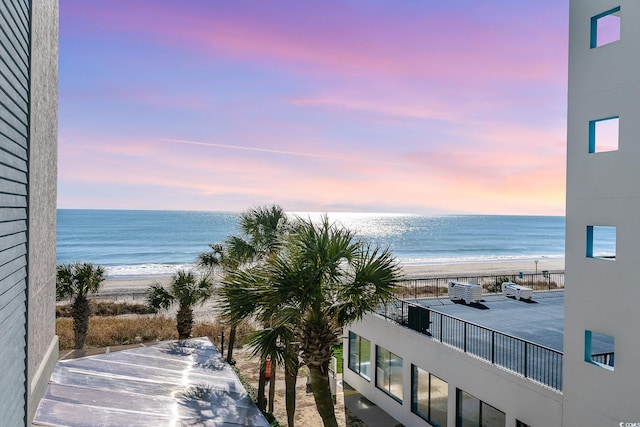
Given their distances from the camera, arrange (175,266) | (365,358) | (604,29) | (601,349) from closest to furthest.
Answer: (604,29)
(601,349)
(365,358)
(175,266)

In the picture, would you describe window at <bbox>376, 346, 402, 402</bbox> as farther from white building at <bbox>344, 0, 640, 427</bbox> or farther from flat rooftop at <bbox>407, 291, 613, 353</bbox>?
white building at <bbox>344, 0, 640, 427</bbox>

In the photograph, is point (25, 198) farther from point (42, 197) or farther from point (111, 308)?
point (111, 308)

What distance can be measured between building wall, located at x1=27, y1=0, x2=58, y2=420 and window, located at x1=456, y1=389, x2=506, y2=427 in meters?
9.20

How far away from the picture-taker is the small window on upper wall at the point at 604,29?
299 inches

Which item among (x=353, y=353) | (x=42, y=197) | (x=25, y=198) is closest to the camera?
(x=25, y=198)

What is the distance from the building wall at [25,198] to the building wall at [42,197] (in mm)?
14

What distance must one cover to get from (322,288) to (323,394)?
2.40 meters

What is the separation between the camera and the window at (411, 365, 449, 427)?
1178 cm

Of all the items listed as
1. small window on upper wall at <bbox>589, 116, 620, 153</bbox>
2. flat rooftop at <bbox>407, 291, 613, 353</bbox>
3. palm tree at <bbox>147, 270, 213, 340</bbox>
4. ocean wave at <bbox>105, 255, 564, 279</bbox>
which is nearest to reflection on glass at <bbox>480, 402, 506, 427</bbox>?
flat rooftop at <bbox>407, 291, 613, 353</bbox>

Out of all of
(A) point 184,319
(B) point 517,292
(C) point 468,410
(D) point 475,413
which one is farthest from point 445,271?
(D) point 475,413

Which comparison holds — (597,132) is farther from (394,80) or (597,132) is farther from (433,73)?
(394,80)

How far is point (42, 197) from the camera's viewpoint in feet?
21.6

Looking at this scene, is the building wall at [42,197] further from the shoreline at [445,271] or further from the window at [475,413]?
the shoreline at [445,271]

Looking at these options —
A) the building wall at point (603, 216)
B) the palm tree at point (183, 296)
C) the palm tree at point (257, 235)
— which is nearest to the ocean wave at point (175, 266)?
the palm tree at point (183, 296)
